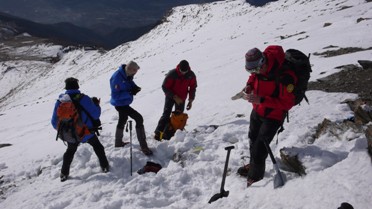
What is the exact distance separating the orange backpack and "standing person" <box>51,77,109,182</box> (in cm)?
4

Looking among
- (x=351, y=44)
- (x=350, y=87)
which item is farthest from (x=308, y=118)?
(x=351, y=44)

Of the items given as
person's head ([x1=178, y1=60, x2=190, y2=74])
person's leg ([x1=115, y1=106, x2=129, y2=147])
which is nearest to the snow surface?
person's leg ([x1=115, y1=106, x2=129, y2=147])

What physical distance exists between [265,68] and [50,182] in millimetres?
5764

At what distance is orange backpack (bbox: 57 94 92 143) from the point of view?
8375 mm

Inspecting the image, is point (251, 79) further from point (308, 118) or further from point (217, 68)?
point (217, 68)

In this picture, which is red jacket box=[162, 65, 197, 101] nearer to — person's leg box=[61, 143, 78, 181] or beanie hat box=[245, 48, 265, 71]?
person's leg box=[61, 143, 78, 181]

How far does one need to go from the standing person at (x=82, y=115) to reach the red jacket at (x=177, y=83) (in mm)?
2242

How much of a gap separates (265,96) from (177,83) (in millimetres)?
4489

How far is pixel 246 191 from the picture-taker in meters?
6.39

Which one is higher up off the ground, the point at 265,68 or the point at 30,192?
the point at 265,68

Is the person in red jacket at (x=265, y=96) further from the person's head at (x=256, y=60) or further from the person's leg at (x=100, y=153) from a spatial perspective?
the person's leg at (x=100, y=153)

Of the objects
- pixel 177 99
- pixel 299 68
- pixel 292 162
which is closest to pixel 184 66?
pixel 177 99

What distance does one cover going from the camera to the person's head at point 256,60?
6.10 m

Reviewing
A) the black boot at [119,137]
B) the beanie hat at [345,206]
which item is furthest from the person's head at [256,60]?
the black boot at [119,137]
